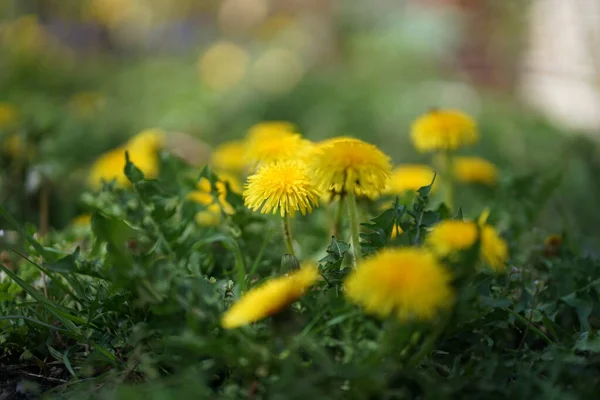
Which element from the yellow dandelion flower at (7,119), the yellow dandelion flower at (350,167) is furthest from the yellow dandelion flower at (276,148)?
Answer: the yellow dandelion flower at (7,119)

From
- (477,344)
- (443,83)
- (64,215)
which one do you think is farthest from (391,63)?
(477,344)

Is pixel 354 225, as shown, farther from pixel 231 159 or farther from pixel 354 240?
pixel 231 159

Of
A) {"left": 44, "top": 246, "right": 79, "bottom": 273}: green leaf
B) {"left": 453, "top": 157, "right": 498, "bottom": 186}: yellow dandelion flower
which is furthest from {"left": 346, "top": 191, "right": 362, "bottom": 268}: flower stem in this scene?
{"left": 453, "top": 157, "right": 498, "bottom": 186}: yellow dandelion flower

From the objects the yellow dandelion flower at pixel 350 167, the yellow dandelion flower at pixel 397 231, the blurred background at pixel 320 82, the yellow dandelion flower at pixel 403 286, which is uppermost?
the yellow dandelion flower at pixel 350 167

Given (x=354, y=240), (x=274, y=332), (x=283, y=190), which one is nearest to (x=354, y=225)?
(x=354, y=240)

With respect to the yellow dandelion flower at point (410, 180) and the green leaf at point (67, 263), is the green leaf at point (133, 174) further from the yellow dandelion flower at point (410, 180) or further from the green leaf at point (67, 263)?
the yellow dandelion flower at point (410, 180)

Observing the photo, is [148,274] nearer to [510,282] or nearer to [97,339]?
[97,339]

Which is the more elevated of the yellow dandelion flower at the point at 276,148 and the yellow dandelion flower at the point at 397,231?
the yellow dandelion flower at the point at 276,148
